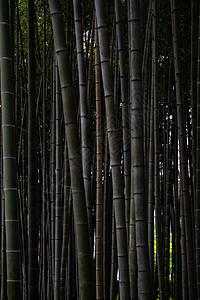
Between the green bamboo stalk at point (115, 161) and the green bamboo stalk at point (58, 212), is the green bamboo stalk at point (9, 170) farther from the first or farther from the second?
the green bamboo stalk at point (58, 212)

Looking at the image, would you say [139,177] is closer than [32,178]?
Yes

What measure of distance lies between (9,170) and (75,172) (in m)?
0.27

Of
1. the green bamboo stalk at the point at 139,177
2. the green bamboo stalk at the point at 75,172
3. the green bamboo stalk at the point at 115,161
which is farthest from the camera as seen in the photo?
the green bamboo stalk at the point at 115,161

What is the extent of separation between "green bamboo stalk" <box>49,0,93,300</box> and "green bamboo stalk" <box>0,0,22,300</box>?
22 centimetres

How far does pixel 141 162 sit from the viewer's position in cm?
174

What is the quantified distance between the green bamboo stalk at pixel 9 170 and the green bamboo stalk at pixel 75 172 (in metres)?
0.22

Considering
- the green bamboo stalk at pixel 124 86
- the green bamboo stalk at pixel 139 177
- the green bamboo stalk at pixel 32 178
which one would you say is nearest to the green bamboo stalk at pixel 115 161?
the green bamboo stalk at pixel 139 177

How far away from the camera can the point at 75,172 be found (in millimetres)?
1467

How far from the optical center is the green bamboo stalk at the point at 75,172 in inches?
56.9

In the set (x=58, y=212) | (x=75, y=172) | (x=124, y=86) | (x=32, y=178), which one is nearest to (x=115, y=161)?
(x=75, y=172)

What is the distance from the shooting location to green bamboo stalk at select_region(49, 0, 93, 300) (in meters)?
1.44

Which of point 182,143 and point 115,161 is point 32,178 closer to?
point 182,143

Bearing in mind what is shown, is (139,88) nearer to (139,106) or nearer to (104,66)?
(139,106)

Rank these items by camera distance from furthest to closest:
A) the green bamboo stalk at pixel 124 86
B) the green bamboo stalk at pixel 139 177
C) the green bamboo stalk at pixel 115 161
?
the green bamboo stalk at pixel 124 86, the green bamboo stalk at pixel 115 161, the green bamboo stalk at pixel 139 177
